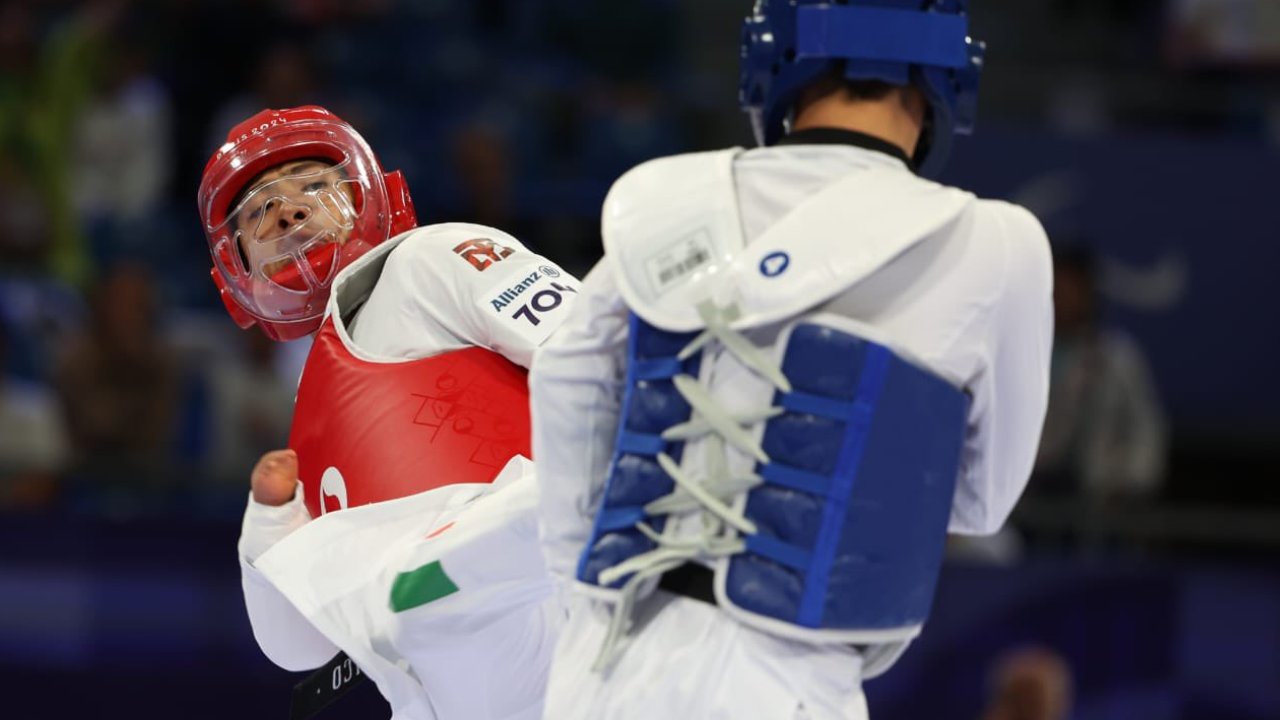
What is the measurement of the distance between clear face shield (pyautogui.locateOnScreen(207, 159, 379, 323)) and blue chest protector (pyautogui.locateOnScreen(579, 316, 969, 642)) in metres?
1.53

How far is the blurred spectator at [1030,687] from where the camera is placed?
20.0 feet

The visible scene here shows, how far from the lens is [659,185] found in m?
2.64

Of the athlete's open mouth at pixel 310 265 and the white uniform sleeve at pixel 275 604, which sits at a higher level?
the athlete's open mouth at pixel 310 265

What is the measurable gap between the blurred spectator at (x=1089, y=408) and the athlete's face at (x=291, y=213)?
3723mm

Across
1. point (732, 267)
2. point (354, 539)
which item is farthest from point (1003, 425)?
point (354, 539)

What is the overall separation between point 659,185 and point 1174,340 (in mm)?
5969

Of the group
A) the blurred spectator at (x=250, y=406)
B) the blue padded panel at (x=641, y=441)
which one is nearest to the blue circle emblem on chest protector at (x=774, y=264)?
the blue padded panel at (x=641, y=441)

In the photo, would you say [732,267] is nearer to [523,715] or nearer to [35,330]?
[523,715]

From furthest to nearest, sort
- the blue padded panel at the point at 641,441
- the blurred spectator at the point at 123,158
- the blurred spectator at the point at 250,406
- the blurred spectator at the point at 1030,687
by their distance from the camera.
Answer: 1. the blurred spectator at the point at 123,158
2. the blurred spectator at the point at 250,406
3. the blurred spectator at the point at 1030,687
4. the blue padded panel at the point at 641,441

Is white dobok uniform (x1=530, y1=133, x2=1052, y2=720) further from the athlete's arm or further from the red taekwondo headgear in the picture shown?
the red taekwondo headgear

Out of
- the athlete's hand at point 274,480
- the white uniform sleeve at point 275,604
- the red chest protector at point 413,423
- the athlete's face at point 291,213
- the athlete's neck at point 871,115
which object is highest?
the athlete's neck at point 871,115

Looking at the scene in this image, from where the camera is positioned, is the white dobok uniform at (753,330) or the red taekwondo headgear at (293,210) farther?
the red taekwondo headgear at (293,210)

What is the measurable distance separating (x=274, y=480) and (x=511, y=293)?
0.66 m

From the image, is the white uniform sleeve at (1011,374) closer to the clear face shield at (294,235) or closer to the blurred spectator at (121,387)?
the clear face shield at (294,235)
